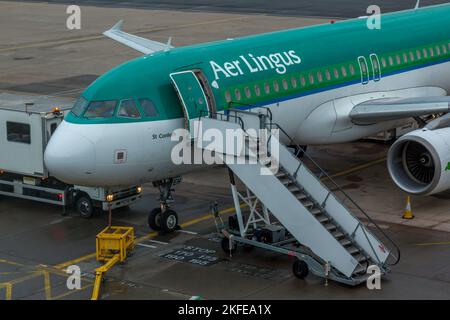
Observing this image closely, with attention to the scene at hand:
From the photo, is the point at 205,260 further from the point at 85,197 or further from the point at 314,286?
the point at 85,197

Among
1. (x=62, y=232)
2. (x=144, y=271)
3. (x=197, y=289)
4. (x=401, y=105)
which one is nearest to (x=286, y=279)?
(x=197, y=289)

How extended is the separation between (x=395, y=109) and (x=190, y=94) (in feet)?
24.8

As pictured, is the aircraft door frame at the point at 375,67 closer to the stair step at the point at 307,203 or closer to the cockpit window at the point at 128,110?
the stair step at the point at 307,203

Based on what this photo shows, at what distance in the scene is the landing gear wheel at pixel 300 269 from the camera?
20.8 m

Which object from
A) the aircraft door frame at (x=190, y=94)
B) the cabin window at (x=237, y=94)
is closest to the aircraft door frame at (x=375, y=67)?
the cabin window at (x=237, y=94)

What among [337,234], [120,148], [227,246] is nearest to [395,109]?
[337,234]

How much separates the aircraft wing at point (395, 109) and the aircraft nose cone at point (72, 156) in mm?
9359

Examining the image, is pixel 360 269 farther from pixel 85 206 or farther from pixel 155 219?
pixel 85 206

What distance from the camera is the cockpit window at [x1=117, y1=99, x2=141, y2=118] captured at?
73.6ft

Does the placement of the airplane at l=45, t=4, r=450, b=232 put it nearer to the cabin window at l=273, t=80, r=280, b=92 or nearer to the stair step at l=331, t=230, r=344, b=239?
the cabin window at l=273, t=80, r=280, b=92

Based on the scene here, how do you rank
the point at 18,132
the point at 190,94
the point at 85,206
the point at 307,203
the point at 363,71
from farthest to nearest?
the point at 363,71 → the point at 18,132 → the point at 85,206 → the point at 190,94 → the point at 307,203

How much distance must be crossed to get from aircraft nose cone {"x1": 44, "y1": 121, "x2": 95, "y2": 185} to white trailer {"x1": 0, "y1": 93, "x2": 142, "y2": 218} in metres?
3.56

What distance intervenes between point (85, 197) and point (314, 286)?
8481 mm

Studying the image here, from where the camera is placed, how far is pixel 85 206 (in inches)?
1030
